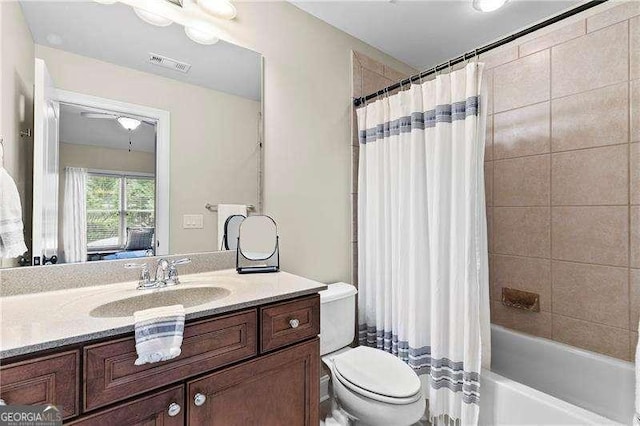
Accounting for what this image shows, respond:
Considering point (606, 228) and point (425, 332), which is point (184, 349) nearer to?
point (425, 332)

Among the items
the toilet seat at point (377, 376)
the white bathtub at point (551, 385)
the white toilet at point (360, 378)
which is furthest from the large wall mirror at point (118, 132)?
the white bathtub at point (551, 385)

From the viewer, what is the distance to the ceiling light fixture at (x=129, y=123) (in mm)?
1269

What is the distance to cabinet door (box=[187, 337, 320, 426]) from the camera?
0.89m

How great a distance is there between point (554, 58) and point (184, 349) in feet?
8.12

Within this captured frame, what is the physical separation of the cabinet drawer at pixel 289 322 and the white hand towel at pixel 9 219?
861 mm

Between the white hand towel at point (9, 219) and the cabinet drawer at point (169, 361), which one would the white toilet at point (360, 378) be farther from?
the white hand towel at point (9, 219)

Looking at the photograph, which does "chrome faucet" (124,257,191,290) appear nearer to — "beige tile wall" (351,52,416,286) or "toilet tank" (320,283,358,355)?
"toilet tank" (320,283,358,355)

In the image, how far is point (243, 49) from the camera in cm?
158

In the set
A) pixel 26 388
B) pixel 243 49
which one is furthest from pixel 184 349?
pixel 243 49

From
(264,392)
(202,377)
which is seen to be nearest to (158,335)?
(202,377)

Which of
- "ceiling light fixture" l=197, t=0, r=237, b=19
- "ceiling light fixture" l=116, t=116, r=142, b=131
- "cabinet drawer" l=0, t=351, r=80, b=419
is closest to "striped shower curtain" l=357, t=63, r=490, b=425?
"ceiling light fixture" l=197, t=0, r=237, b=19

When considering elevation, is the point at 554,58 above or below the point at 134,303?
above

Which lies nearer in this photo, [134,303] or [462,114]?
[134,303]

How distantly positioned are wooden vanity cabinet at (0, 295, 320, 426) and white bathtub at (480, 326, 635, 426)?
0.88m
